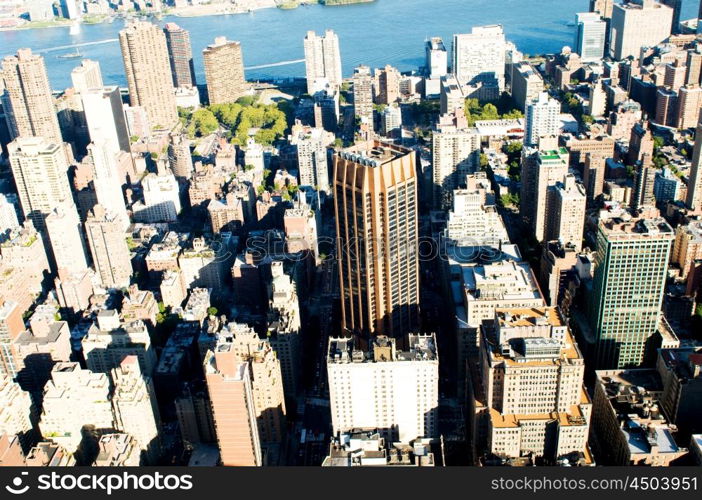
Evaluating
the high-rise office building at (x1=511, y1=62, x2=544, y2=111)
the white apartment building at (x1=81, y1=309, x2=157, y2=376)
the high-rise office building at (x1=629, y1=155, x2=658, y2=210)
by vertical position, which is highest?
the high-rise office building at (x1=511, y1=62, x2=544, y2=111)

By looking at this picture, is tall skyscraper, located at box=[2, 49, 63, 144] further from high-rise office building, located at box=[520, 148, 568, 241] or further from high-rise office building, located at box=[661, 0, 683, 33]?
high-rise office building, located at box=[661, 0, 683, 33]

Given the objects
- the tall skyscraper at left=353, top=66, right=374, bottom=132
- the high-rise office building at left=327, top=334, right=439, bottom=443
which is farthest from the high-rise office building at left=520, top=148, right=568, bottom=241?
the tall skyscraper at left=353, top=66, right=374, bottom=132

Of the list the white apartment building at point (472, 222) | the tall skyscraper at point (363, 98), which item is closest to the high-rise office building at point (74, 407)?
the white apartment building at point (472, 222)

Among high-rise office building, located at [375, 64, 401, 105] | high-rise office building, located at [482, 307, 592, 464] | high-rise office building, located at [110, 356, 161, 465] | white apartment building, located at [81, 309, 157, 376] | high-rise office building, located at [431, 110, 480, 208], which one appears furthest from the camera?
high-rise office building, located at [375, 64, 401, 105]

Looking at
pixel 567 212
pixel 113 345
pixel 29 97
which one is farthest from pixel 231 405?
pixel 29 97
